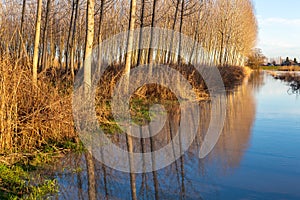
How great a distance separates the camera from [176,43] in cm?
3078

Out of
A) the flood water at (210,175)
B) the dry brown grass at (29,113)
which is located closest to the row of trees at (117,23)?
the flood water at (210,175)

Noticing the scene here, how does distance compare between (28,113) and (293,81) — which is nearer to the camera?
(28,113)

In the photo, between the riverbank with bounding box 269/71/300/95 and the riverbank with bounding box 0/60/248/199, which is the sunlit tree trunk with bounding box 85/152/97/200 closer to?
the riverbank with bounding box 0/60/248/199

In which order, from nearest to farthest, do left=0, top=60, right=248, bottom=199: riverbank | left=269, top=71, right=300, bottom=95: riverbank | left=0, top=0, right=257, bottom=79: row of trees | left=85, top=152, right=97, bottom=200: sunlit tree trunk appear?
left=85, top=152, right=97, bottom=200: sunlit tree trunk
left=0, top=60, right=248, bottom=199: riverbank
left=269, top=71, right=300, bottom=95: riverbank
left=0, top=0, right=257, bottom=79: row of trees

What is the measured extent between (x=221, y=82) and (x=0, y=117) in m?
20.4

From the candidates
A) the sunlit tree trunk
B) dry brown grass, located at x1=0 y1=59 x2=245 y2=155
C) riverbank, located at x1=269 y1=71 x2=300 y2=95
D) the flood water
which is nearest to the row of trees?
riverbank, located at x1=269 y1=71 x2=300 y2=95

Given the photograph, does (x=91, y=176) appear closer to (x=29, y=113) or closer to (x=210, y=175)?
(x=210, y=175)

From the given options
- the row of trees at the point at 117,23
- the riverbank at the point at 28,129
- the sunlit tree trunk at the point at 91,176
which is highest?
the row of trees at the point at 117,23

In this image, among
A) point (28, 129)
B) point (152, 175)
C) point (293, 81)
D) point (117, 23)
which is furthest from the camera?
point (117, 23)

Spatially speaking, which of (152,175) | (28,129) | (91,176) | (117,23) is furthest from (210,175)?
(117,23)

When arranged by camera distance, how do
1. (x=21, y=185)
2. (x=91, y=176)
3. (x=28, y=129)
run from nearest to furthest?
(x=21, y=185), (x=91, y=176), (x=28, y=129)

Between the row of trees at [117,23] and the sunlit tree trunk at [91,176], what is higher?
the row of trees at [117,23]

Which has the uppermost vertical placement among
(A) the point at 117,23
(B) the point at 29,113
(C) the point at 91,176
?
(A) the point at 117,23

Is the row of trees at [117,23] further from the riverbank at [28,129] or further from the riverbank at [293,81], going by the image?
the riverbank at [28,129]
